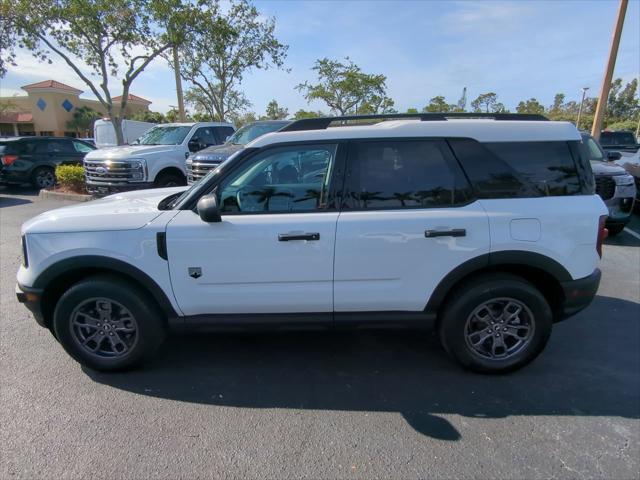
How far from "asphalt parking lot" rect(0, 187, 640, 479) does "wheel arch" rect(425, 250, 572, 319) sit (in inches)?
25.0

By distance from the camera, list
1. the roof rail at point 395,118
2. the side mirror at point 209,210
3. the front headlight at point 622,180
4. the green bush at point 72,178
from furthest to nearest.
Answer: the green bush at point 72,178 < the front headlight at point 622,180 < the roof rail at point 395,118 < the side mirror at point 209,210

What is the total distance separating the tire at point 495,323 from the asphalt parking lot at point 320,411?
17cm

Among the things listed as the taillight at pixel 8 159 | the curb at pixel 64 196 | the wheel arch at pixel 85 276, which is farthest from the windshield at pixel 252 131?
the taillight at pixel 8 159

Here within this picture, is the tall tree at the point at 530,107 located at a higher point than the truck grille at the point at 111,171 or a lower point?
higher

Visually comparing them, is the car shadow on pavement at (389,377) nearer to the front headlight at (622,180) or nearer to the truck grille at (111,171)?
the front headlight at (622,180)

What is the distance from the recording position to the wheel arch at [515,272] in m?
2.87

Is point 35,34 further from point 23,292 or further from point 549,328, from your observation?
point 549,328

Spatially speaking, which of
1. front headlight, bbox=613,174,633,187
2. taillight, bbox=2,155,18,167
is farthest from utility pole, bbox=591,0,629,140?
taillight, bbox=2,155,18,167

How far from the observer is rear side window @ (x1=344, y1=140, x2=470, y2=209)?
9.50 ft

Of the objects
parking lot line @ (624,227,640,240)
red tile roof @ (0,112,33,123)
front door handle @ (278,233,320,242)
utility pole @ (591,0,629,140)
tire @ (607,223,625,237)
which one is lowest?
parking lot line @ (624,227,640,240)

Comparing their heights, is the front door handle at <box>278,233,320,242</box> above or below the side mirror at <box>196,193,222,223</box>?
below

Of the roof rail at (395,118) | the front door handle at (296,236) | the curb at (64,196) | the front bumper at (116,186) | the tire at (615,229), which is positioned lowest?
the tire at (615,229)

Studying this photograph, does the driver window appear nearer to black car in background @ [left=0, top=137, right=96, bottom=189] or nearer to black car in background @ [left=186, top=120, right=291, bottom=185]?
black car in background @ [left=186, top=120, right=291, bottom=185]

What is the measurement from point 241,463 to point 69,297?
1.76m
